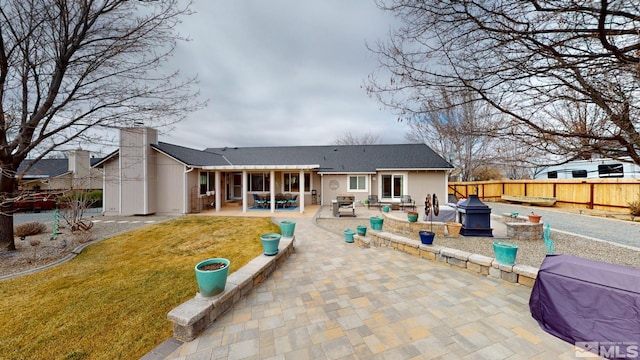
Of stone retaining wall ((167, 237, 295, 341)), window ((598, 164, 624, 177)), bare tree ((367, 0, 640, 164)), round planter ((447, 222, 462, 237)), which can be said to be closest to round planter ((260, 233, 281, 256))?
stone retaining wall ((167, 237, 295, 341))

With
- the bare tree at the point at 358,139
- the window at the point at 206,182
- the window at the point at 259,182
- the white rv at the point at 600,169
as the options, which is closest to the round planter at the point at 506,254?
the white rv at the point at 600,169

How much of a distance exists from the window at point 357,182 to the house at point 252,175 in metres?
0.07

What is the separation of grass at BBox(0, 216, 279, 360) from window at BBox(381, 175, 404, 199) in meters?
10.6

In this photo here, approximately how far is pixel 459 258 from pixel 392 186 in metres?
10.7

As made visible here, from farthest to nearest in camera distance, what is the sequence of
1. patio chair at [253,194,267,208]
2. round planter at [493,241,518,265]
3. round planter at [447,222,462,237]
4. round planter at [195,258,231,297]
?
patio chair at [253,194,267,208] < round planter at [447,222,462,237] < round planter at [493,241,518,265] < round planter at [195,258,231,297]

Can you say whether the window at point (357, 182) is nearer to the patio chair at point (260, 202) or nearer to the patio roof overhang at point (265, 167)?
the patio roof overhang at point (265, 167)

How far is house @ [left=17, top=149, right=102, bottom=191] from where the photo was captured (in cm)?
562

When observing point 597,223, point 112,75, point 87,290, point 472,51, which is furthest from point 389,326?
point 597,223

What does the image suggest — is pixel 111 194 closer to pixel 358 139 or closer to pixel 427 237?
pixel 427 237

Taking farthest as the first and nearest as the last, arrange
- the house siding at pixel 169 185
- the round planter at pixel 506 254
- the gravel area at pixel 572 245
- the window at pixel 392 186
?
the window at pixel 392 186, the house siding at pixel 169 185, the gravel area at pixel 572 245, the round planter at pixel 506 254

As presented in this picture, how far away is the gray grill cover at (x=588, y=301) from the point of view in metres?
2.23

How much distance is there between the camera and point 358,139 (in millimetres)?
34000

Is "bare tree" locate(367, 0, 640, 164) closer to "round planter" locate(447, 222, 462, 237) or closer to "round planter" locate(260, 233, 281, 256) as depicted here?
"round planter" locate(260, 233, 281, 256)

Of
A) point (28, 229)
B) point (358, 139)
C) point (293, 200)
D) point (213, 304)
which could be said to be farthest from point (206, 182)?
point (358, 139)
